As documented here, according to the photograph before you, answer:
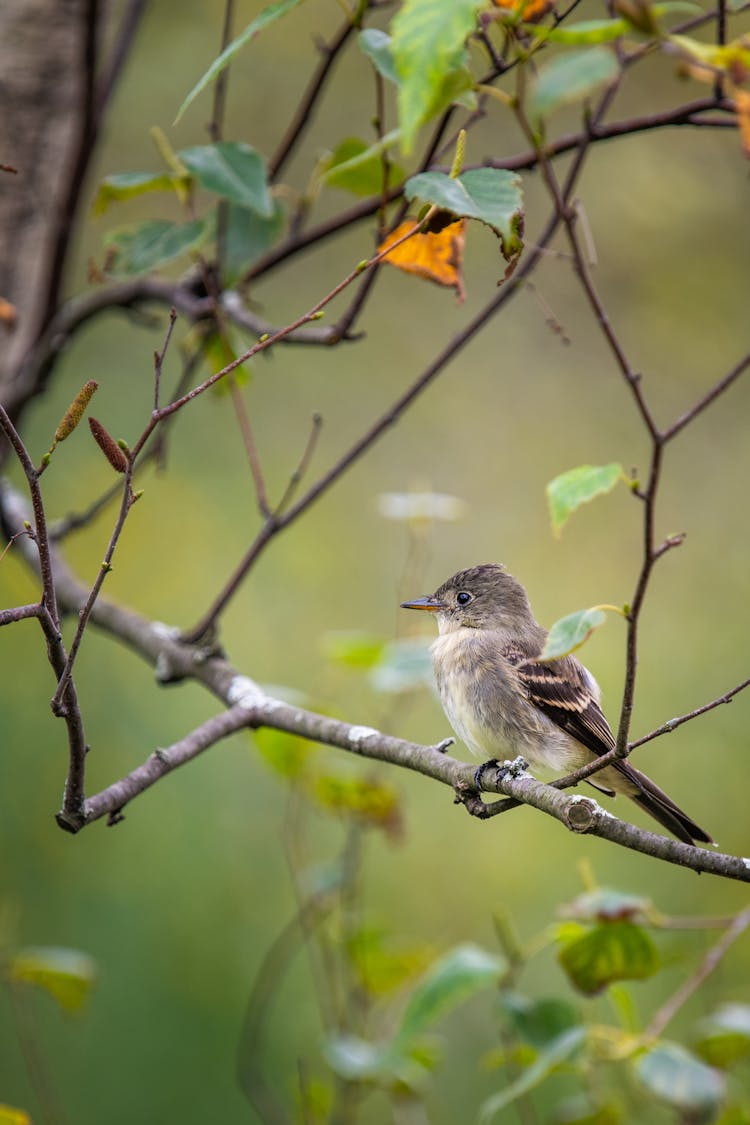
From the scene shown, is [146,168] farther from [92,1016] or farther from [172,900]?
[92,1016]

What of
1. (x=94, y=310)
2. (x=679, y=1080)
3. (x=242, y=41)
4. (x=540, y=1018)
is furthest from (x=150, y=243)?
(x=679, y=1080)

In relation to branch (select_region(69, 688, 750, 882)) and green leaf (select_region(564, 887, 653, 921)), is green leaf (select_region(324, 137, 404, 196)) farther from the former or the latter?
green leaf (select_region(564, 887, 653, 921))

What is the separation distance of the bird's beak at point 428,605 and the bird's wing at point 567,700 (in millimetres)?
373

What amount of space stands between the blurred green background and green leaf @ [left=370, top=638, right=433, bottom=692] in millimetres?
1975

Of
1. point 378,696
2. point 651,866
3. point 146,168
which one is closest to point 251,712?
point 378,696

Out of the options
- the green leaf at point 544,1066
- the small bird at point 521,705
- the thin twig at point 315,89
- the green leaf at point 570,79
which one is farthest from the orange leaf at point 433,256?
the green leaf at point 544,1066

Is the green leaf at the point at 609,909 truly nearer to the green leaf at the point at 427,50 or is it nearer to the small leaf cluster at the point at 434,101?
the small leaf cluster at the point at 434,101

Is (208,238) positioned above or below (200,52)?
below

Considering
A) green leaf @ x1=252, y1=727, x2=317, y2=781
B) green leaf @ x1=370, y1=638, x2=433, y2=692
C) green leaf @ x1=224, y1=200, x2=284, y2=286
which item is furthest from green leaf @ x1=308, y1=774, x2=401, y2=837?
green leaf @ x1=224, y1=200, x2=284, y2=286

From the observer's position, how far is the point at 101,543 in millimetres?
5762

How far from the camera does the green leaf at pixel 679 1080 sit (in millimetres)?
1925

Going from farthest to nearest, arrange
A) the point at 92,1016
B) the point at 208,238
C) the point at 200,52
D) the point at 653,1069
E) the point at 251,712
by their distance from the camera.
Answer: the point at 200,52 < the point at 92,1016 < the point at 208,238 < the point at 251,712 < the point at 653,1069

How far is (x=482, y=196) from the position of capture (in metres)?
1.59

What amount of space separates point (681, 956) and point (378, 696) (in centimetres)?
311
